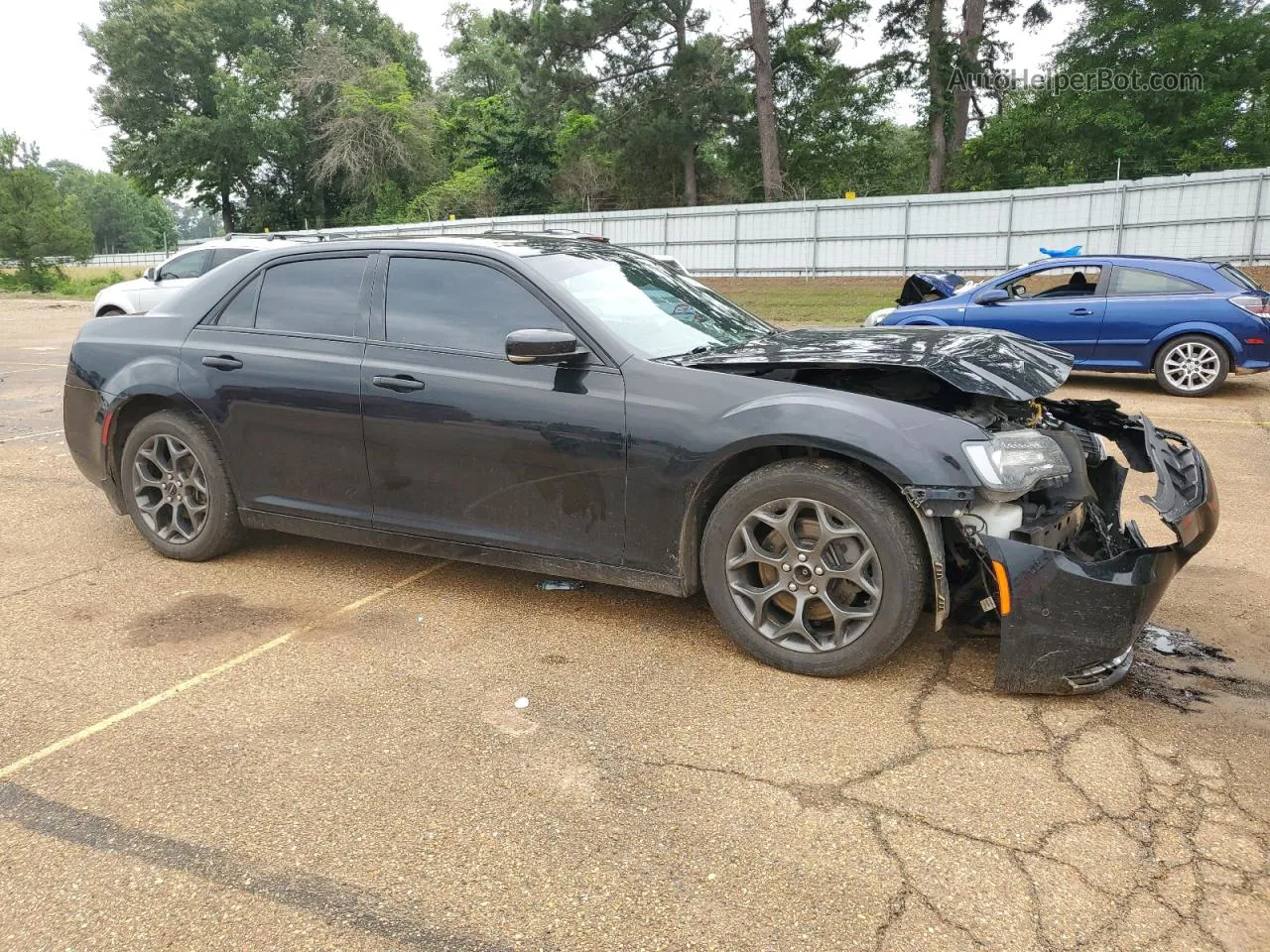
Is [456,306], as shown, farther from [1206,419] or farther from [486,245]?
[1206,419]

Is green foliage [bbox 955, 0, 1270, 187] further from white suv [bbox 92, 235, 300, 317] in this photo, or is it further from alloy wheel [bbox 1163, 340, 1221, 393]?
white suv [bbox 92, 235, 300, 317]

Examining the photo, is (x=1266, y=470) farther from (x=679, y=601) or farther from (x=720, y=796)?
(x=720, y=796)

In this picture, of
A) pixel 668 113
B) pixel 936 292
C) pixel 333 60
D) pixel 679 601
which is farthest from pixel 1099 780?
pixel 333 60

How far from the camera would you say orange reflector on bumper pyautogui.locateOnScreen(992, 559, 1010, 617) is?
3.08 meters

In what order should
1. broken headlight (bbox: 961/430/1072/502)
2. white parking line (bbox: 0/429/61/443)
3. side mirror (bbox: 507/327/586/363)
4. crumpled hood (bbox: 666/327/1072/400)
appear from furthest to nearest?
white parking line (bbox: 0/429/61/443) → side mirror (bbox: 507/327/586/363) → crumpled hood (bbox: 666/327/1072/400) → broken headlight (bbox: 961/430/1072/502)

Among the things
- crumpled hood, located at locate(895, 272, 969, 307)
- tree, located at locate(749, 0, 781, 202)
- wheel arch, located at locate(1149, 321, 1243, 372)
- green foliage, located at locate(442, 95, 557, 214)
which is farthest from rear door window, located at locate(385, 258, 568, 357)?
green foliage, located at locate(442, 95, 557, 214)

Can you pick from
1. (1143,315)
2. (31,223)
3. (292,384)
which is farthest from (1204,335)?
(31,223)

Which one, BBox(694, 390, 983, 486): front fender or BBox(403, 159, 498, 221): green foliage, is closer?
BBox(694, 390, 983, 486): front fender

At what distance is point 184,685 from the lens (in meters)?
3.53

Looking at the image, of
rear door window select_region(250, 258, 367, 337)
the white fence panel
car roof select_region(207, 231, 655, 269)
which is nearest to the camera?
car roof select_region(207, 231, 655, 269)

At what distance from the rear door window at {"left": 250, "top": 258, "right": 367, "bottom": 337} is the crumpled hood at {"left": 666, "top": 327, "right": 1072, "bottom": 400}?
1.62 m

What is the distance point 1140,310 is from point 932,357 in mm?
8032

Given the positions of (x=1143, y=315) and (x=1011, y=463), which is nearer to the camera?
(x=1011, y=463)

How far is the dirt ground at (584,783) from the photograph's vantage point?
7.41 feet
